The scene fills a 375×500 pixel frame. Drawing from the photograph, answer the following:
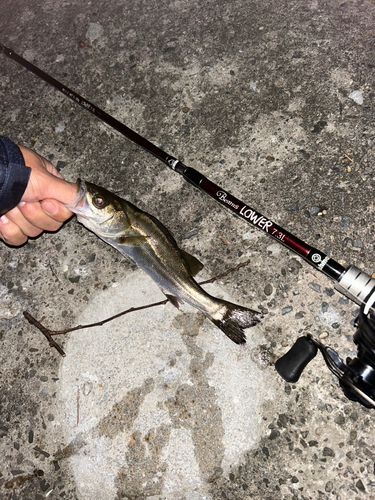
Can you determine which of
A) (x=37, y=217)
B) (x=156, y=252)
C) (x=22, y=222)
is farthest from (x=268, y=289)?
(x=22, y=222)

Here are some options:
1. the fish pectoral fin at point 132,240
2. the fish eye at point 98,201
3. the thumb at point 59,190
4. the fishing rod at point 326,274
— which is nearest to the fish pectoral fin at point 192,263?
the fish pectoral fin at point 132,240

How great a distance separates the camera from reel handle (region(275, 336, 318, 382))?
2682 millimetres

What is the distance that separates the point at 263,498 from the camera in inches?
103

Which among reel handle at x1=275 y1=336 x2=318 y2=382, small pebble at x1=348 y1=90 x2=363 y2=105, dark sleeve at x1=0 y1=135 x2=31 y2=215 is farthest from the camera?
small pebble at x1=348 y1=90 x2=363 y2=105

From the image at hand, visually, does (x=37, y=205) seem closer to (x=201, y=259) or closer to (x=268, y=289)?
(x=201, y=259)

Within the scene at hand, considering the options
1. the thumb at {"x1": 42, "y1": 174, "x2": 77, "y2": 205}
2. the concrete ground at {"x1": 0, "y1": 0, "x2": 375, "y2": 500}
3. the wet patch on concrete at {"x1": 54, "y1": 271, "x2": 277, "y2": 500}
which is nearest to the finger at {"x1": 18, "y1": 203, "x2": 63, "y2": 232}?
the thumb at {"x1": 42, "y1": 174, "x2": 77, "y2": 205}

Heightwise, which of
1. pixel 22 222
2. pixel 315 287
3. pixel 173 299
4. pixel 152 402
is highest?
pixel 315 287

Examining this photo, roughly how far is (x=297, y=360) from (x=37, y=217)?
2193mm

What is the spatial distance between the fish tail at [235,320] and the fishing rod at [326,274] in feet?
1.10

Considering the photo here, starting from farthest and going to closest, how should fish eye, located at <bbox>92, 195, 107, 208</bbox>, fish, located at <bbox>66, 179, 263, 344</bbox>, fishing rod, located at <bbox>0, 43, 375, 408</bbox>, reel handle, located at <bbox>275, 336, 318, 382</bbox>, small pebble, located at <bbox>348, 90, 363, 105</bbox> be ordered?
small pebble, located at <bbox>348, 90, 363, 105</bbox>
fish eye, located at <bbox>92, 195, 107, 208</bbox>
fish, located at <bbox>66, 179, 263, 344</bbox>
reel handle, located at <bbox>275, 336, 318, 382</bbox>
fishing rod, located at <bbox>0, 43, 375, 408</bbox>

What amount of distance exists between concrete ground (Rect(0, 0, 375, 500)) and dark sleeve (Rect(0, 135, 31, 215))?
0.88 metres

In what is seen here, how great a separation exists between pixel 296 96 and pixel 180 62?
3.88 ft

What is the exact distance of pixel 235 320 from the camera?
2775 millimetres

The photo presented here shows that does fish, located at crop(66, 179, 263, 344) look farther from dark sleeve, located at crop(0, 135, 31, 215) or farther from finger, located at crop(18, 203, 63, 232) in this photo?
dark sleeve, located at crop(0, 135, 31, 215)
